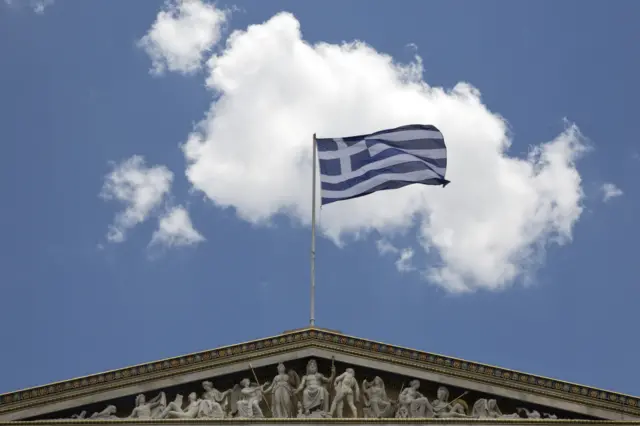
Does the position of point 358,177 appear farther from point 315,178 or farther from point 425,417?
point 425,417

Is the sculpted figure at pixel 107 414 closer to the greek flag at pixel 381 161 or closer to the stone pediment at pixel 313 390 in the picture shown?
Answer: the stone pediment at pixel 313 390

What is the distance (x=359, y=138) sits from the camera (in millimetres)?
45844

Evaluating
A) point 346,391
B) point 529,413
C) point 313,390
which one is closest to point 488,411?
point 529,413

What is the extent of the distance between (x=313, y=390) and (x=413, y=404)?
2.10 m

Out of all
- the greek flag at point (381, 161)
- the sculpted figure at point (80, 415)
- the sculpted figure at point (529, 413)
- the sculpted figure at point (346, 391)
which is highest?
the greek flag at point (381, 161)

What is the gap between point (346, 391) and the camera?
41.0 metres

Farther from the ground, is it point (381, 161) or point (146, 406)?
point (381, 161)

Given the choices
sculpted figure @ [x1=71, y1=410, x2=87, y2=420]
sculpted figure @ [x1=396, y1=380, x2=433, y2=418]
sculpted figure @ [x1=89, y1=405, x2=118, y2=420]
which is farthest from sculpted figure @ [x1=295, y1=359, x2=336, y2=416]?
sculpted figure @ [x1=71, y1=410, x2=87, y2=420]

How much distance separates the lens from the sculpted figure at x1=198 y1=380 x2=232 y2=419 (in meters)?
40.9

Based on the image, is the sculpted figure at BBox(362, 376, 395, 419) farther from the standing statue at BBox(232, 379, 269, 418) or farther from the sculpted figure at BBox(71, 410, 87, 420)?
the sculpted figure at BBox(71, 410, 87, 420)

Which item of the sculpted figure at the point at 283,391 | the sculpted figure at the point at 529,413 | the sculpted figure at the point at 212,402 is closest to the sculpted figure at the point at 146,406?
the sculpted figure at the point at 212,402

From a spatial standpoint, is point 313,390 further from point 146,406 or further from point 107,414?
point 107,414

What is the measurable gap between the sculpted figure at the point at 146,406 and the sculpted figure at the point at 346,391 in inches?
141

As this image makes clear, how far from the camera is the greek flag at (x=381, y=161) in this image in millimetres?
45094
